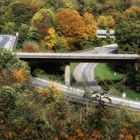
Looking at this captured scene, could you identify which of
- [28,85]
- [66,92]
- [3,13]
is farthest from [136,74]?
[3,13]

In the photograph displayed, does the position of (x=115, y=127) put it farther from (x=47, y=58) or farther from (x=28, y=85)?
(x=47, y=58)

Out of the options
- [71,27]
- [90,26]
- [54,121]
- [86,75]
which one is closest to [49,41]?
[71,27]

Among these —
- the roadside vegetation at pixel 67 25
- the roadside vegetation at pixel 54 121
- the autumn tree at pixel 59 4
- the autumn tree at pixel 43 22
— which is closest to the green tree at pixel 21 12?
the roadside vegetation at pixel 67 25

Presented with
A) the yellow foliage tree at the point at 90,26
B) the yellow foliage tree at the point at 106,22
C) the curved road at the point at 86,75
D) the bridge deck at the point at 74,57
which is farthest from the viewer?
the yellow foliage tree at the point at 106,22

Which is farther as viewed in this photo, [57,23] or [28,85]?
[57,23]

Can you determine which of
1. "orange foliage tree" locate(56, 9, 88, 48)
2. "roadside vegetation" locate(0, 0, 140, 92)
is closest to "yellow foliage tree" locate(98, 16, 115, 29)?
"roadside vegetation" locate(0, 0, 140, 92)

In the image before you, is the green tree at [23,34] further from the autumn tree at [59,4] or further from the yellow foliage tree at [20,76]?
the yellow foliage tree at [20,76]

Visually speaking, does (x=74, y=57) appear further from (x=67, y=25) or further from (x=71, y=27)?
(x=67, y=25)
